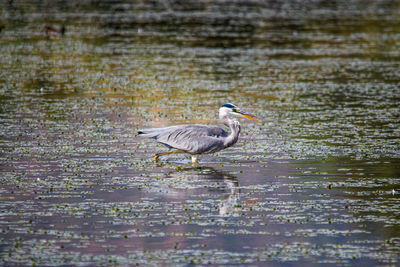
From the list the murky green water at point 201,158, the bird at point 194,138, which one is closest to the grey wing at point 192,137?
the bird at point 194,138

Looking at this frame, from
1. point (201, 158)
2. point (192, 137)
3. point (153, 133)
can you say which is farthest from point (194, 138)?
point (201, 158)

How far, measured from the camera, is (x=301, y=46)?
3125 cm

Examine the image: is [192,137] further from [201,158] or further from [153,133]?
[201,158]

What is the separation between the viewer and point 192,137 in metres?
13.7

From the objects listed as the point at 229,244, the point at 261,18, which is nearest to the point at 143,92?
the point at 229,244

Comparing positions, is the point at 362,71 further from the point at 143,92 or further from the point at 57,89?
the point at 57,89

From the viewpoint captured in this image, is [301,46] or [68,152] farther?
[301,46]

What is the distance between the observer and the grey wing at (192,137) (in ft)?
44.8

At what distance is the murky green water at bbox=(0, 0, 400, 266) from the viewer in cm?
909

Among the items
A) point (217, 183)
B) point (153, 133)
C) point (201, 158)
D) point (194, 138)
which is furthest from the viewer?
point (201, 158)

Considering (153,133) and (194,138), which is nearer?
(194,138)

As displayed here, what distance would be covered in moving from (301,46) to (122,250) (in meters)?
23.4

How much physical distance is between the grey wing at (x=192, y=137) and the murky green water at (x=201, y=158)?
1.17 feet

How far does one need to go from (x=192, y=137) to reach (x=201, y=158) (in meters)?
0.94
